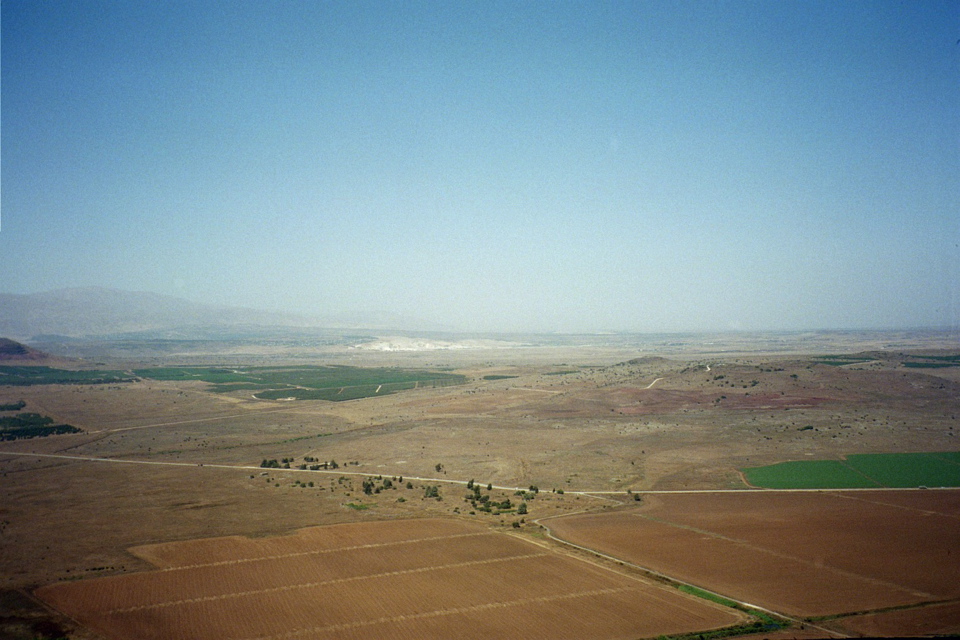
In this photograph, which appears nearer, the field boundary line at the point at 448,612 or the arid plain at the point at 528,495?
the field boundary line at the point at 448,612

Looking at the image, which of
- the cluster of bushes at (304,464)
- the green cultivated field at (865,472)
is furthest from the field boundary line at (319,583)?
the cluster of bushes at (304,464)

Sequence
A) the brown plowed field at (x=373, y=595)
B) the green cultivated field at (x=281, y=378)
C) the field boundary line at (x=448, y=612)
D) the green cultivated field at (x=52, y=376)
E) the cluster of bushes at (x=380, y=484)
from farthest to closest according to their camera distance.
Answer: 1. the green cultivated field at (x=52, y=376)
2. the green cultivated field at (x=281, y=378)
3. the cluster of bushes at (x=380, y=484)
4. the brown plowed field at (x=373, y=595)
5. the field boundary line at (x=448, y=612)

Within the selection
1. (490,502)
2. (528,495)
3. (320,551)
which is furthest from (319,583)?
(528,495)

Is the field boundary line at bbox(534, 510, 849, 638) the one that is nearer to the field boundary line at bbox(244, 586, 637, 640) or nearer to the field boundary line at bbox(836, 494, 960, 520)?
the field boundary line at bbox(244, 586, 637, 640)

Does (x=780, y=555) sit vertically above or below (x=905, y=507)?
below

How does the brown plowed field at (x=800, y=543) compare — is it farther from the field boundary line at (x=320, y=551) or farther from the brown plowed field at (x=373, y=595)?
the field boundary line at (x=320, y=551)

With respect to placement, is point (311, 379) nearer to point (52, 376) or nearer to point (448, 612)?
point (52, 376)

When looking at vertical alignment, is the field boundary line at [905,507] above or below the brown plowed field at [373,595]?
above
